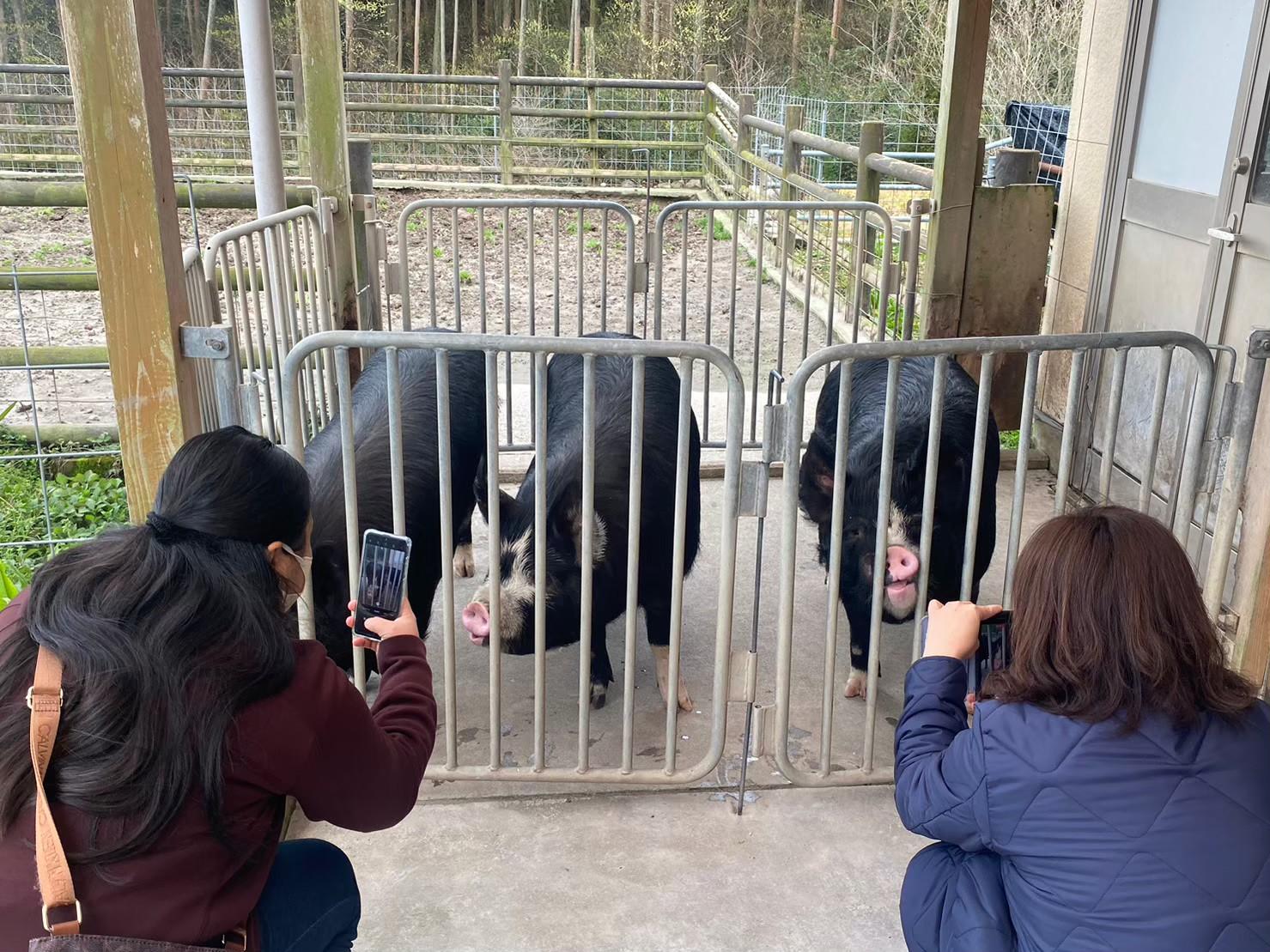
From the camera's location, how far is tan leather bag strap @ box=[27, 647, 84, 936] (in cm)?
132

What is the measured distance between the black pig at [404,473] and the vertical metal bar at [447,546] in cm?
37

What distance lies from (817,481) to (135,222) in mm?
2309

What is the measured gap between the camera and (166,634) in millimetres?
1415

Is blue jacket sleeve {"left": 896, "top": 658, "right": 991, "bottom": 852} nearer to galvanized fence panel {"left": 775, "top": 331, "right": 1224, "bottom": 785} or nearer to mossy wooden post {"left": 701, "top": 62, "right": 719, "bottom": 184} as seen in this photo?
galvanized fence panel {"left": 775, "top": 331, "right": 1224, "bottom": 785}

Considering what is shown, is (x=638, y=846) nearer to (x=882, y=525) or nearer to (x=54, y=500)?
(x=882, y=525)

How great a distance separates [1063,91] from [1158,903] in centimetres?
1536

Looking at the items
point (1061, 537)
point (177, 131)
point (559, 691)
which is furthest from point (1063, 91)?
point (1061, 537)

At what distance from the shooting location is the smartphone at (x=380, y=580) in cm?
204

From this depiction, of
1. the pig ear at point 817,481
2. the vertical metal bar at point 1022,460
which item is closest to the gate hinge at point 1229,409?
the vertical metal bar at point 1022,460

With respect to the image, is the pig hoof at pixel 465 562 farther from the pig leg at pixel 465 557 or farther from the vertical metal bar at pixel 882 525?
the vertical metal bar at pixel 882 525

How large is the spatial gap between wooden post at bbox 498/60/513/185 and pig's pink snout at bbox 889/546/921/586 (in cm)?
1185

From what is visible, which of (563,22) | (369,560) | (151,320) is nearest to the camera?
(369,560)

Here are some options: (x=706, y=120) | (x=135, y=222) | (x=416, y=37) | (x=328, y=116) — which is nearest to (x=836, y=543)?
(x=135, y=222)

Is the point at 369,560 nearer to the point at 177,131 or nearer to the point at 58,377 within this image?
the point at 58,377
